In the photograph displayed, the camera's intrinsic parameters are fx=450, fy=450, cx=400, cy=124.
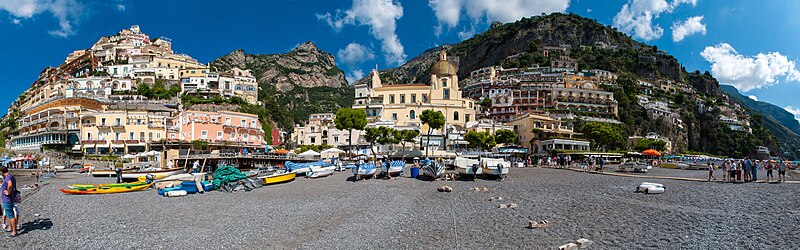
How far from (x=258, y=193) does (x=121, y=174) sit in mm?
12741

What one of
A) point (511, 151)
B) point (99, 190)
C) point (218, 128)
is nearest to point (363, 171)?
point (99, 190)

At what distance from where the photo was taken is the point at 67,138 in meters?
49.3

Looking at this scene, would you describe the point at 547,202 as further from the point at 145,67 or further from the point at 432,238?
the point at 145,67

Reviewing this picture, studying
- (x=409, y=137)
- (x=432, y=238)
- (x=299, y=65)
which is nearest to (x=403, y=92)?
(x=409, y=137)

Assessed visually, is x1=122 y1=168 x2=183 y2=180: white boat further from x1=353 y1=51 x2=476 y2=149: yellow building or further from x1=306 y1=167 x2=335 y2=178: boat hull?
x1=353 y1=51 x2=476 y2=149: yellow building

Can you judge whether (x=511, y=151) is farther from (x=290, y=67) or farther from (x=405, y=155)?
(x=290, y=67)

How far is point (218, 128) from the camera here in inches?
2058

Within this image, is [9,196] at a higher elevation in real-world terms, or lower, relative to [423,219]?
higher

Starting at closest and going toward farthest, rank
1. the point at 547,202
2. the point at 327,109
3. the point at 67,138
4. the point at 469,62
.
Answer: the point at 547,202 < the point at 67,138 < the point at 327,109 < the point at 469,62

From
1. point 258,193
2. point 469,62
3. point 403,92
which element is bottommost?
point 258,193

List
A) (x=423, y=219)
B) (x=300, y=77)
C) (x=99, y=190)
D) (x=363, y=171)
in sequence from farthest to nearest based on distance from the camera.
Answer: (x=300, y=77) → (x=363, y=171) → (x=99, y=190) → (x=423, y=219)

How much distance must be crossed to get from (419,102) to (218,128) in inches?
985

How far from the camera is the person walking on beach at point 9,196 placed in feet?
30.6

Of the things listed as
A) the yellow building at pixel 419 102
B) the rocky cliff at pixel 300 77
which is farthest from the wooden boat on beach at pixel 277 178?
the rocky cliff at pixel 300 77
